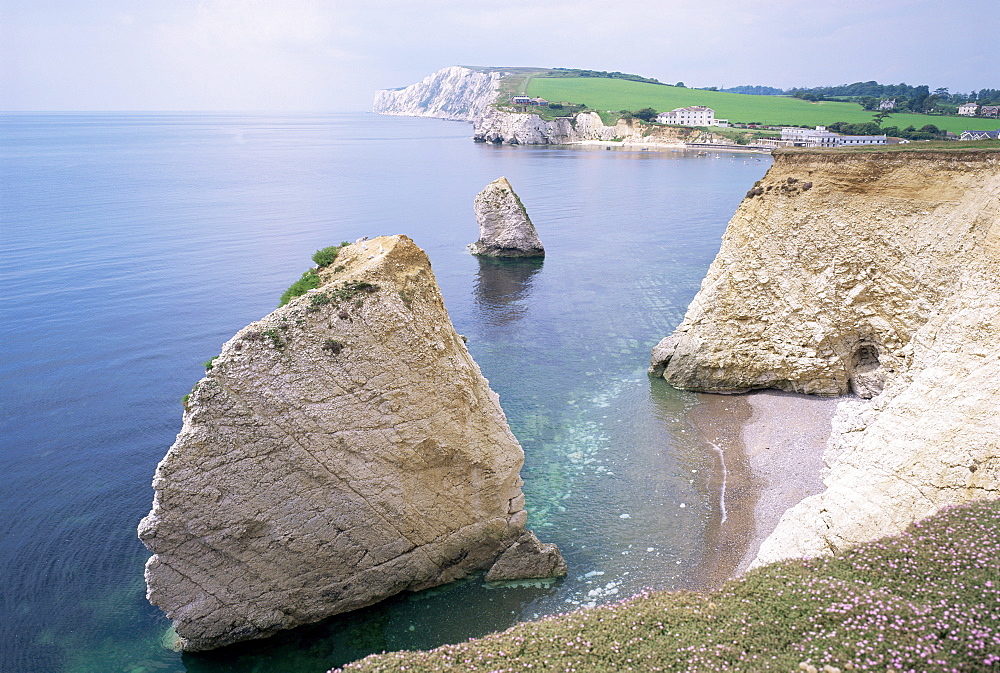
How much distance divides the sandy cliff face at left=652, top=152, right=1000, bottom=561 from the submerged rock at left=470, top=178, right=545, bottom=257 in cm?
3293

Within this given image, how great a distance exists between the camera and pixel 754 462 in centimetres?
2748

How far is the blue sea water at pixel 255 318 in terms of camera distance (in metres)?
19.5

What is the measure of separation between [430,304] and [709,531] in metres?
13.1

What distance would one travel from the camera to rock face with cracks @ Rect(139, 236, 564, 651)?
54.4ft

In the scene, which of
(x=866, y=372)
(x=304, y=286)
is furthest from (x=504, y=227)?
(x=304, y=286)

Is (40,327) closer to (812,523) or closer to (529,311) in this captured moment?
(529,311)

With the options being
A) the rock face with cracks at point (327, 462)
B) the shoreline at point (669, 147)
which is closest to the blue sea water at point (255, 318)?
the rock face with cracks at point (327, 462)

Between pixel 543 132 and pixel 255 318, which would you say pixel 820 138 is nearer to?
pixel 543 132

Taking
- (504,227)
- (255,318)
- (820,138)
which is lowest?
(255,318)

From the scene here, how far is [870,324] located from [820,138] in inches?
5652

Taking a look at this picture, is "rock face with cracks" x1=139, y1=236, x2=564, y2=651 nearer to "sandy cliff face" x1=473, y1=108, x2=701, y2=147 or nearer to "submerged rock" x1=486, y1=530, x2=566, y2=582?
"submerged rock" x1=486, y1=530, x2=566, y2=582

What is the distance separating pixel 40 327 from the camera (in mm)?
42625

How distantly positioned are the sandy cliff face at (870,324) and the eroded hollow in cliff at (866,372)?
0.08 meters

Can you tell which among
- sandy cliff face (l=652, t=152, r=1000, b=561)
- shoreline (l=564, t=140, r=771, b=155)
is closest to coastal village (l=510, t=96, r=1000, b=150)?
shoreline (l=564, t=140, r=771, b=155)
